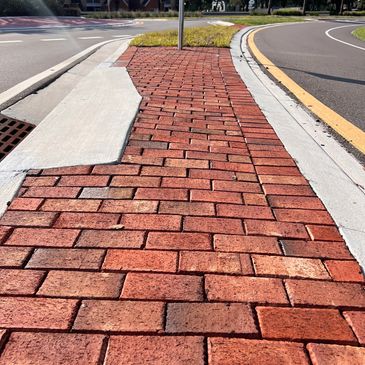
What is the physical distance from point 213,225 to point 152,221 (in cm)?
31

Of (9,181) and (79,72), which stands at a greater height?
(9,181)

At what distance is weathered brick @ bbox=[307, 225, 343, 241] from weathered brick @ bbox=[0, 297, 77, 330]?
3.87ft

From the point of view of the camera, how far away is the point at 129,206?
2186 millimetres

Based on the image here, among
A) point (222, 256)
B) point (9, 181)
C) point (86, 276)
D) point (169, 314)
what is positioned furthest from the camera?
point (9, 181)

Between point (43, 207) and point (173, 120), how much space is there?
67.0 inches

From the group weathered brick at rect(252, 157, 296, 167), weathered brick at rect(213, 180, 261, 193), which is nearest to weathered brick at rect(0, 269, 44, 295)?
weathered brick at rect(213, 180, 261, 193)

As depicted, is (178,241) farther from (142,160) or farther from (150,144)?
(150,144)

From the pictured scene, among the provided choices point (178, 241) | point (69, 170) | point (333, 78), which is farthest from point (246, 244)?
point (333, 78)

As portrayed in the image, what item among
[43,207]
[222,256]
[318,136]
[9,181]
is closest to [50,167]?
[9,181]

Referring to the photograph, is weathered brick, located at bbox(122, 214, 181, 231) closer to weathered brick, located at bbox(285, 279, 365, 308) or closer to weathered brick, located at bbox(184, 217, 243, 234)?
weathered brick, located at bbox(184, 217, 243, 234)

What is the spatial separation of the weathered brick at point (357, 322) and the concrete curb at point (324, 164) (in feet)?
1.12

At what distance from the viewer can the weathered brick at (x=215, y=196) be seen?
2291mm

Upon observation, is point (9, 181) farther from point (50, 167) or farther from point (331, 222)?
point (331, 222)

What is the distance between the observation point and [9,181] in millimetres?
2434
